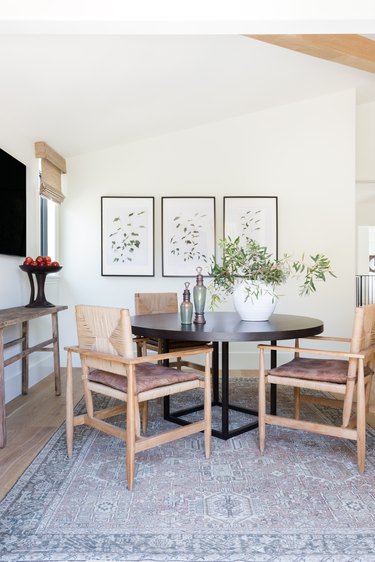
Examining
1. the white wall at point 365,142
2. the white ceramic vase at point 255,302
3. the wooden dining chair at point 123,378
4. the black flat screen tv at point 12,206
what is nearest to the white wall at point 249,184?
the white wall at point 365,142

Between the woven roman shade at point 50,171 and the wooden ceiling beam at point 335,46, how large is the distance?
211 cm

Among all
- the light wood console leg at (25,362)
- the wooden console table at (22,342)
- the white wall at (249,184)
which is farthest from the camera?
the white wall at (249,184)

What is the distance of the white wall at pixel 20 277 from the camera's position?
137 inches

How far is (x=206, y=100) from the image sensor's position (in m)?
4.07

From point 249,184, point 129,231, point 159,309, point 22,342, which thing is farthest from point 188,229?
point 22,342

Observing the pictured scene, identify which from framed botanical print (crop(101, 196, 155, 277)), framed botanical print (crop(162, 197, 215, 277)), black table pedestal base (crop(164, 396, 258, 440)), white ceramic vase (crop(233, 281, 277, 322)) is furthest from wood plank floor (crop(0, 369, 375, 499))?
framed botanical print (crop(162, 197, 215, 277))

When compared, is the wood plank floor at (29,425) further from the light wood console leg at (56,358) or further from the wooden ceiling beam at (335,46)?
the wooden ceiling beam at (335,46)

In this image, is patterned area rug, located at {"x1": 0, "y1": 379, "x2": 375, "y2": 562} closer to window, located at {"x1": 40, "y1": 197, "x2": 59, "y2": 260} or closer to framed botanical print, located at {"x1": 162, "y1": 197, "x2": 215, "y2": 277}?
framed botanical print, located at {"x1": 162, "y1": 197, "x2": 215, "y2": 277}

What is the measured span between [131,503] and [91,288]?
306cm

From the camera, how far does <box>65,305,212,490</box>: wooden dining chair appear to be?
210cm

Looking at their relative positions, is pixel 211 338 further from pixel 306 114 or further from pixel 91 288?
pixel 306 114

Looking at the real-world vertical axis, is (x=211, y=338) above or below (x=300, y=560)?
above
